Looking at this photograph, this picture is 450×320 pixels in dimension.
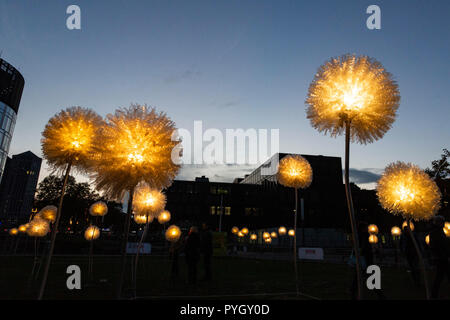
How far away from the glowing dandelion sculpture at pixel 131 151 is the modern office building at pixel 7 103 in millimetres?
45798

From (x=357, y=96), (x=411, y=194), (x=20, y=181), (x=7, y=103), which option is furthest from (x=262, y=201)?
(x=20, y=181)

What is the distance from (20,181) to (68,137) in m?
108

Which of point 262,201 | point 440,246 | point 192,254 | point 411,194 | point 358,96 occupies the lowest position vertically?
point 192,254

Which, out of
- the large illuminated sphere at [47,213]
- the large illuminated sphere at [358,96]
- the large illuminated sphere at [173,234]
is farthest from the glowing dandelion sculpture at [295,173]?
the large illuminated sphere at [47,213]

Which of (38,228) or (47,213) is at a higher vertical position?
(47,213)

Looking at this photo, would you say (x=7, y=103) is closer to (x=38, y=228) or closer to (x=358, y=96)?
(x=38, y=228)

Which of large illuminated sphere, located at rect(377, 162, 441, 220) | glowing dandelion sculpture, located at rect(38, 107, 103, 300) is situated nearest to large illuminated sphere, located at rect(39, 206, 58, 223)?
glowing dandelion sculpture, located at rect(38, 107, 103, 300)

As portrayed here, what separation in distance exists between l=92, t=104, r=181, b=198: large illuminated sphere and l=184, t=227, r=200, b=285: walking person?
546 cm

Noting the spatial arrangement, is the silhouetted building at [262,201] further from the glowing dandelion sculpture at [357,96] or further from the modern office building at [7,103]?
the glowing dandelion sculpture at [357,96]

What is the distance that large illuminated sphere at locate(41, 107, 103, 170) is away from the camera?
3.41 metres

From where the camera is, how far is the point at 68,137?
3420 millimetres

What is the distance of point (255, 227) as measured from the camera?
6994 cm

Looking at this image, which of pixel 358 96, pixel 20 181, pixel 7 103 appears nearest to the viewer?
pixel 358 96

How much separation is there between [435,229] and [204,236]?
6456mm
